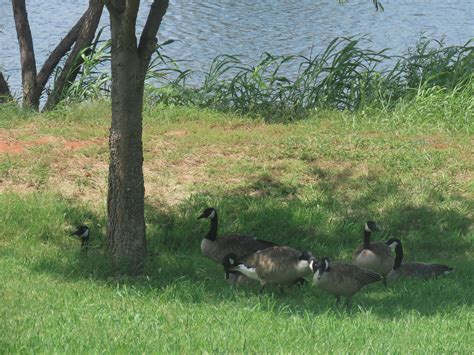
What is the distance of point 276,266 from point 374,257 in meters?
1.28

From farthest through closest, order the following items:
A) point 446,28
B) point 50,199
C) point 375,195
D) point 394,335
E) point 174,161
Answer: point 446,28, point 174,161, point 375,195, point 50,199, point 394,335

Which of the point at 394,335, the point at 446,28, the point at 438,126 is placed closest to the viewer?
the point at 394,335

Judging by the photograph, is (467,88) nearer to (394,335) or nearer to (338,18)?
(394,335)

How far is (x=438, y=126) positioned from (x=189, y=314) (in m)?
7.53

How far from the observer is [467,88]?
14.1 meters

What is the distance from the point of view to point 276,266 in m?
8.02

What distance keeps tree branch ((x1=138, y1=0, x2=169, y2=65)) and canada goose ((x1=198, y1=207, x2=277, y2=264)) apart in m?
2.09

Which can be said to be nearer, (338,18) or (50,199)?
(50,199)

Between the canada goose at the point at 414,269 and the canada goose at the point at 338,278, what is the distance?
1.03 metres

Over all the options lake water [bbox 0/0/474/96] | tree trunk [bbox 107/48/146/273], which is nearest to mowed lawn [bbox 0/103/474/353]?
tree trunk [bbox 107/48/146/273]

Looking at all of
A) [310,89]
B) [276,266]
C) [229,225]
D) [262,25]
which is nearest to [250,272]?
[276,266]

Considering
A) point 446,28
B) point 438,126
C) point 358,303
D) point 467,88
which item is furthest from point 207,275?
point 446,28

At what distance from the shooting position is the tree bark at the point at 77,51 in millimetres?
14688

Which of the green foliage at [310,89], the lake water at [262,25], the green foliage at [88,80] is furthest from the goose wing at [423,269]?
the lake water at [262,25]
